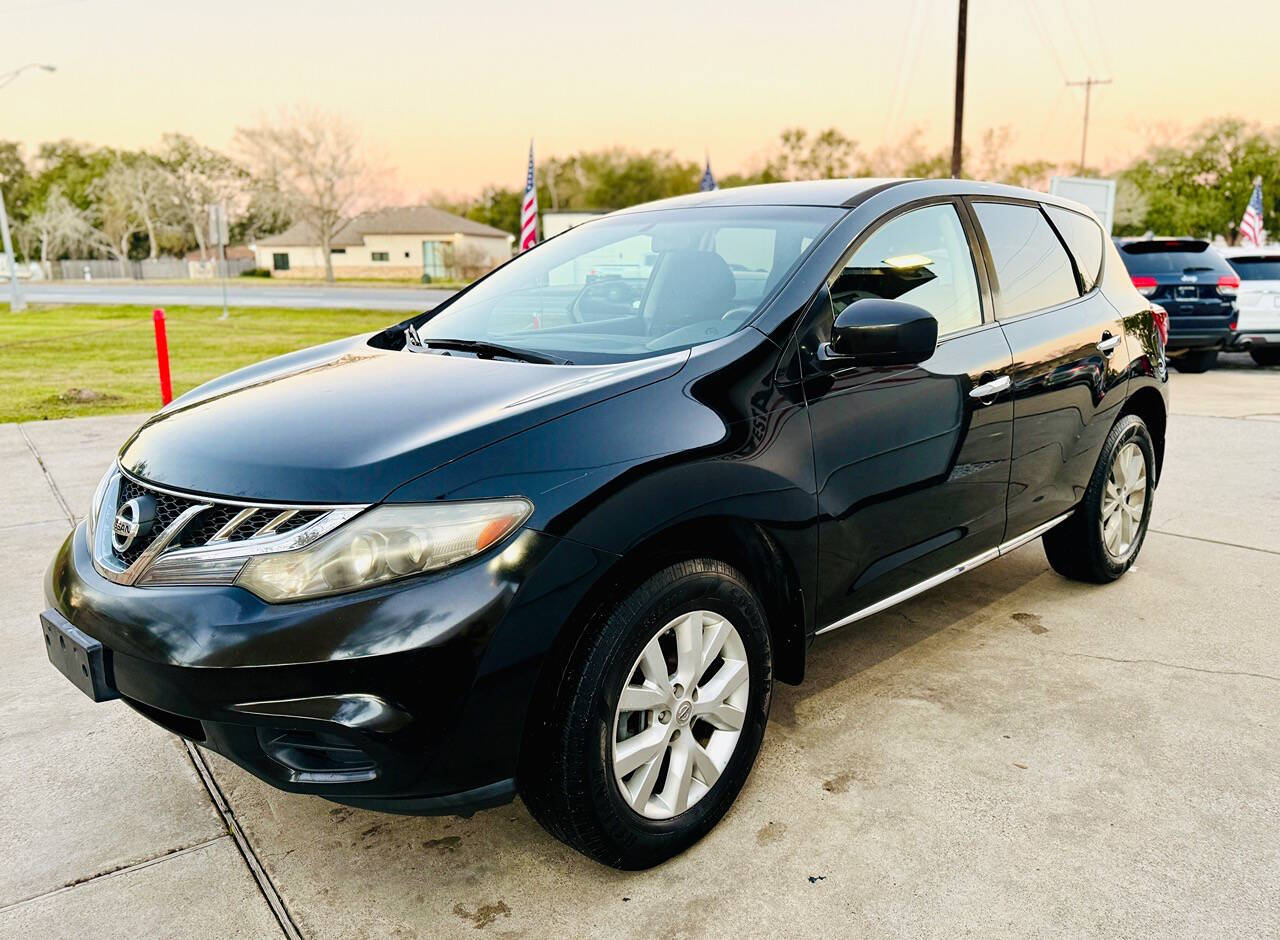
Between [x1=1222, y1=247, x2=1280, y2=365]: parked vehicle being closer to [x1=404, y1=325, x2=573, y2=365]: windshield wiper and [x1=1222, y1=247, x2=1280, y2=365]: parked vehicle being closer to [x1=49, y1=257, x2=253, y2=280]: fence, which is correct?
[x1=404, y1=325, x2=573, y2=365]: windshield wiper

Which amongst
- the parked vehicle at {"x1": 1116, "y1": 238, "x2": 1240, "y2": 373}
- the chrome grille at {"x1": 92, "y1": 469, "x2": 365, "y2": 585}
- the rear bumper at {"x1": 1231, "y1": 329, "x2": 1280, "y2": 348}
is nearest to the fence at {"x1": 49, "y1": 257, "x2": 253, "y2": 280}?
the parked vehicle at {"x1": 1116, "y1": 238, "x2": 1240, "y2": 373}

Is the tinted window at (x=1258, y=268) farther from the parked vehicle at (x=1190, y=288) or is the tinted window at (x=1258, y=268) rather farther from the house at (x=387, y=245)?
the house at (x=387, y=245)

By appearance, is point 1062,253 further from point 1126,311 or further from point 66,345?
point 66,345

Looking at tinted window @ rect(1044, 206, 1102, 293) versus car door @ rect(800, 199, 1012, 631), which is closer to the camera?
car door @ rect(800, 199, 1012, 631)

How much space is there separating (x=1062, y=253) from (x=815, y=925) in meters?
3.02

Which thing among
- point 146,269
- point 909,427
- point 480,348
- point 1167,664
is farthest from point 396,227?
point 909,427

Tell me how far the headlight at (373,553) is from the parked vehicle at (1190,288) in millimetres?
11847

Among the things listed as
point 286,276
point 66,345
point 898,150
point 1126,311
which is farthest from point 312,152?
point 1126,311

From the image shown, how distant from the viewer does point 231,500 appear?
2.27 metres

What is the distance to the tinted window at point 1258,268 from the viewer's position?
1282cm

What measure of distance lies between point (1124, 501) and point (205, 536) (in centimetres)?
392

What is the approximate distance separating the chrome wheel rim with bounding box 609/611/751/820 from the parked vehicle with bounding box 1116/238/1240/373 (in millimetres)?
11195

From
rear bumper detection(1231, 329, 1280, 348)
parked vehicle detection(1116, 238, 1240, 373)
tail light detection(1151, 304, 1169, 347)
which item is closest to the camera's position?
tail light detection(1151, 304, 1169, 347)

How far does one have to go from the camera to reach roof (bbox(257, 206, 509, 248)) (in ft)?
240
